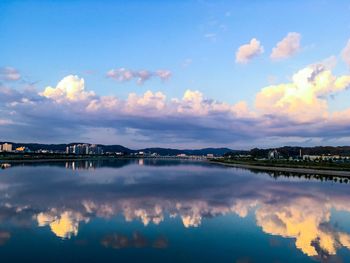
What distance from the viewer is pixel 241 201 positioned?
2659 centimetres

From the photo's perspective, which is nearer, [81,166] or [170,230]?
[170,230]

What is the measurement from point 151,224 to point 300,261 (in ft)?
26.6

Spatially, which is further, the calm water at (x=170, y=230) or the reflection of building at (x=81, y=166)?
the reflection of building at (x=81, y=166)

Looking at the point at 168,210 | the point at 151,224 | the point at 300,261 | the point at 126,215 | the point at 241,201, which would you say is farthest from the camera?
the point at 241,201

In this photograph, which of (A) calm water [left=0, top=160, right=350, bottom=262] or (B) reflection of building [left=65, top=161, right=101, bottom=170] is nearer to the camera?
(A) calm water [left=0, top=160, right=350, bottom=262]

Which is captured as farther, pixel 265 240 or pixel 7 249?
pixel 265 240

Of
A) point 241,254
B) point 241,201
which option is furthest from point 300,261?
point 241,201

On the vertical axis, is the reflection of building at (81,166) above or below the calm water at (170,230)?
below

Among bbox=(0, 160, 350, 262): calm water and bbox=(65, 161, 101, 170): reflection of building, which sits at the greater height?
bbox=(0, 160, 350, 262): calm water

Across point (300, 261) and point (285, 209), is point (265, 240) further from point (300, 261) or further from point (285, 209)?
point (285, 209)

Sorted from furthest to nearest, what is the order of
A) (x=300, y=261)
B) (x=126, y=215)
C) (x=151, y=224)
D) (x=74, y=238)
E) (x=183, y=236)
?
1. (x=126, y=215)
2. (x=151, y=224)
3. (x=183, y=236)
4. (x=74, y=238)
5. (x=300, y=261)

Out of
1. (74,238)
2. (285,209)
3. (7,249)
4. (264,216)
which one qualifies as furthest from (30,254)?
(285,209)

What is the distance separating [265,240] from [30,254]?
10.0 m

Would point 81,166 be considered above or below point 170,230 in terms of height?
below
